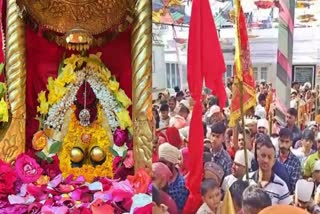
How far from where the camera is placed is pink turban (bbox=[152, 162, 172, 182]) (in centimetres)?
162

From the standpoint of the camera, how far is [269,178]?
5.16 ft

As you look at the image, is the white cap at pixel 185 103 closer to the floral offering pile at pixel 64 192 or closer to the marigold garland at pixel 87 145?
the floral offering pile at pixel 64 192

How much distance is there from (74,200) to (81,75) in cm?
44

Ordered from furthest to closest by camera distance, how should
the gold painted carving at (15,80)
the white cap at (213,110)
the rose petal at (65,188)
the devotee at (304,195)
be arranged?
the gold painted carving at (15,80) < the rose petal at (65,188) < the white cap at (213,110) < the devotee at (304,195)

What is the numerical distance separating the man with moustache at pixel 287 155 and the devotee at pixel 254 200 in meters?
0.08

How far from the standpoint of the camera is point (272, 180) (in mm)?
1566

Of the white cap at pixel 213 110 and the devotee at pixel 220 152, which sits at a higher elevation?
the white cap at pixel 213 110

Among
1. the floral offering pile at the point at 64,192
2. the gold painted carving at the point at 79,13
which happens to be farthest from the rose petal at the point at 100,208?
the gold painted carving at the point at 79,13

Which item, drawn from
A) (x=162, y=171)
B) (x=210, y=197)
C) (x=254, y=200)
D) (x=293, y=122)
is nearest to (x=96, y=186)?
(x=162, y=171)

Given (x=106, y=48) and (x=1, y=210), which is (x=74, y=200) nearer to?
(x=1, y=210)

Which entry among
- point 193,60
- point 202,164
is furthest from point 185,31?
point 202,164

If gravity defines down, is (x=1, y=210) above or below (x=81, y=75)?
below

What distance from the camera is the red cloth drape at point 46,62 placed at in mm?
2085

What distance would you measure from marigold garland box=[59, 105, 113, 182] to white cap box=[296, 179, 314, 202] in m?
0.67
